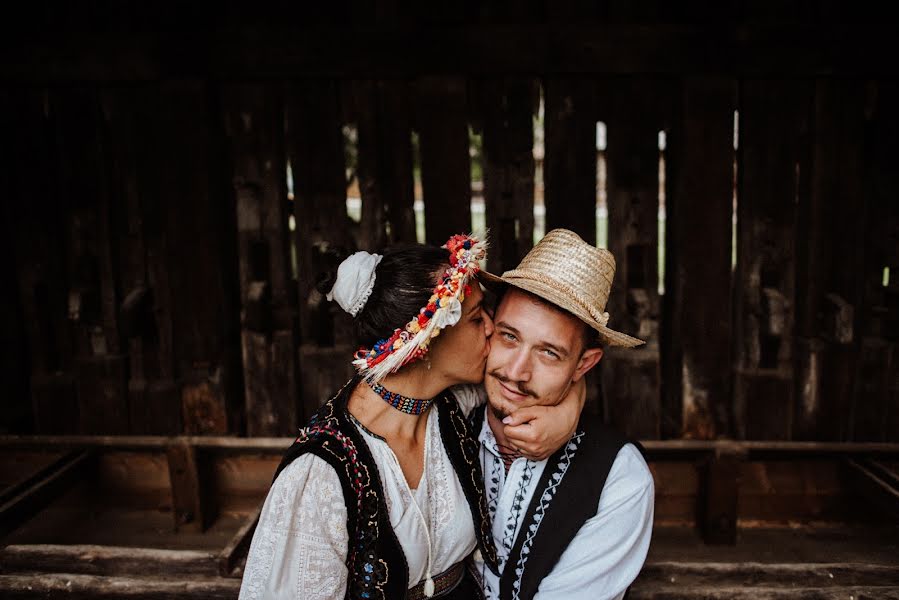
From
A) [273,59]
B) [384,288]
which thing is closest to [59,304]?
[273,59]

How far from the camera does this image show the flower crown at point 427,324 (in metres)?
1.85

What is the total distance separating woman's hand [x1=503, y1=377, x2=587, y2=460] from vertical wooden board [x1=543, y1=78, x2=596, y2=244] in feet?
3.64

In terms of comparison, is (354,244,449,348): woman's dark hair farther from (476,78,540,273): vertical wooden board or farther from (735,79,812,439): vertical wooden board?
(735,79,812,439): vertical wooden board

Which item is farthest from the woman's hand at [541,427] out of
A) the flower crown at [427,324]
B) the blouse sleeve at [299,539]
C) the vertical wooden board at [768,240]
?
the vertical wooden board at [768,240]

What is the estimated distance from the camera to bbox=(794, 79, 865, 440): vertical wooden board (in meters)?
2.83

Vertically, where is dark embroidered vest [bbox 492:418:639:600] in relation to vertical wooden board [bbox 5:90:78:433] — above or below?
below

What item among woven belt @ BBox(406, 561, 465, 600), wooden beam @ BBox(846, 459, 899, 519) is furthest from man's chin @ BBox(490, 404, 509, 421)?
wooden beam @ BBox(846, 459, 899, 519)

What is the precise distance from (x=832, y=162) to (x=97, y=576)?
369 cm

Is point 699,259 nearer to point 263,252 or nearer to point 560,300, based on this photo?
point 560,300

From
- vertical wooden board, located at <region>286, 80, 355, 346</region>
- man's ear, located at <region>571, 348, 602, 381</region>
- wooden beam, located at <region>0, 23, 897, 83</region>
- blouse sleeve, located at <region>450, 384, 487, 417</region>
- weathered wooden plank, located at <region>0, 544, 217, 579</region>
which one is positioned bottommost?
weathered wooden plank, located at <region>0, 544, 217, 579</region>

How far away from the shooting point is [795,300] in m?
3.00

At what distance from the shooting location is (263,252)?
3051 millimetres

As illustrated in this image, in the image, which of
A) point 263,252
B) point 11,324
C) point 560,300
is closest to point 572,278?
point 560,300

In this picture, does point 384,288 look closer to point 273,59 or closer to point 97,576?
point 273,59
